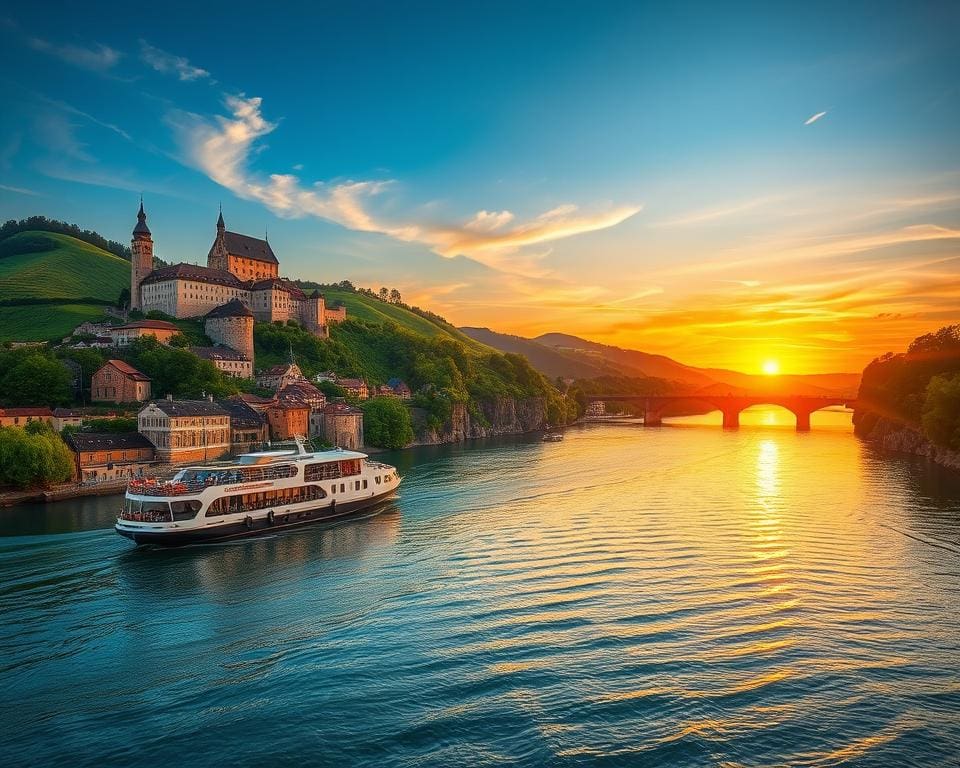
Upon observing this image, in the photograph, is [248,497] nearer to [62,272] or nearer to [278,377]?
[278,377]

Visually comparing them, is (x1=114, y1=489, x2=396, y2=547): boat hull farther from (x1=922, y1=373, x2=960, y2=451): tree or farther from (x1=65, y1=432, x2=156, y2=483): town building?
(x1=922, y1=373, x2=960, y2=451): tree

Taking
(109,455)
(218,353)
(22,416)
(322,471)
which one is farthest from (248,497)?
(218,353)

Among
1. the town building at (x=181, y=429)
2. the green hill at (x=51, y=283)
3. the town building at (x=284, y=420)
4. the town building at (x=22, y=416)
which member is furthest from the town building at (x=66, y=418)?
the green hill at (x=51, y=283)

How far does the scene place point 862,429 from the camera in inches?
3844

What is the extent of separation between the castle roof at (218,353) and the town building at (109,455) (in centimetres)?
2707

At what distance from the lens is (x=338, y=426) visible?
76.1 metres

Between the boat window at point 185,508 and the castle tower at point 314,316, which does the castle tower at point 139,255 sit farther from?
the boat window at point 185,508

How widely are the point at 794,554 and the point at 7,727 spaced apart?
29.2 meters

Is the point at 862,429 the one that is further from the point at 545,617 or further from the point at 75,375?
the point at 75,375

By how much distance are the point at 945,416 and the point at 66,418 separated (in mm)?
79274

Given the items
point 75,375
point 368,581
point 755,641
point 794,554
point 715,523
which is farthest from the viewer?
point 75,375

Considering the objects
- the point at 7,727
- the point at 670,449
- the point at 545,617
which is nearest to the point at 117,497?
the point at 7,727

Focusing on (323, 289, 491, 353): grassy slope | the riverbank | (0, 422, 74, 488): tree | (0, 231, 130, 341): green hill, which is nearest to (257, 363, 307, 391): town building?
(0, 231, 130, 341): green hill

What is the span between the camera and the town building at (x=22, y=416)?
177 feet
